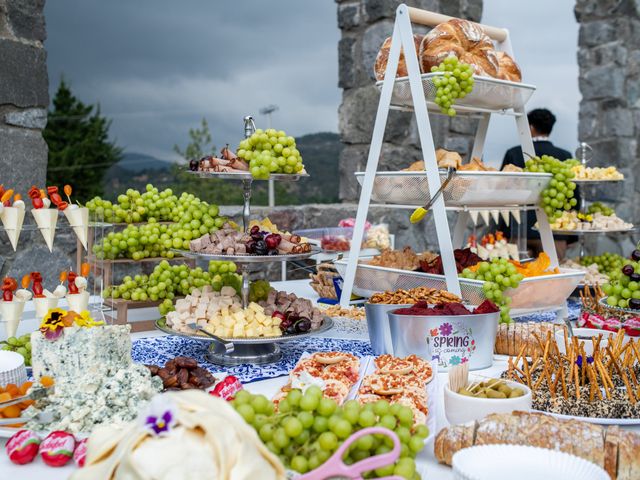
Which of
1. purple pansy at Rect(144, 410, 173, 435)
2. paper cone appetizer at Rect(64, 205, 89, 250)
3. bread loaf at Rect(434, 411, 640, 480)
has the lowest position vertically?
bread loaf at Rect(434, 411, 640, 480)

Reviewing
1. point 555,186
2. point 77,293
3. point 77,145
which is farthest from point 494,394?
point 77,145

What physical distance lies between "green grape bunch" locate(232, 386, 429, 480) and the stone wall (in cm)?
247

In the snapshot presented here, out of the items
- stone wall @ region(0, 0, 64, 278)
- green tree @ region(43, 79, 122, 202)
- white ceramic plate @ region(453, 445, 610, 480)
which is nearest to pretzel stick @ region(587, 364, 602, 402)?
white ceramic plate @ region(453, 445, 610, 480)

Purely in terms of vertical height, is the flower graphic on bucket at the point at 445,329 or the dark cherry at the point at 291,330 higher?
the flower graphic on bucket at the point at 445,329

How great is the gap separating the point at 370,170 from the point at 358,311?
0.52m

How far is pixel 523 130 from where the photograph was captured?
270 centimetres

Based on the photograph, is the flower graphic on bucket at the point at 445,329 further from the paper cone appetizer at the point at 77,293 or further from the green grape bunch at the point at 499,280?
the paper cone appetizer at the point at 77,293

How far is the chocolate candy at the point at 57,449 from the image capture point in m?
1.21

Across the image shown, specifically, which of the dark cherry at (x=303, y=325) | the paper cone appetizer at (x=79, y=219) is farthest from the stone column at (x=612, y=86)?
the paper cone appetizer at (x=79, y=219)

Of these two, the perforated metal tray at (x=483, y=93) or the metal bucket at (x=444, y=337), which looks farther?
the perforated metal tray at (x=483, y=93)

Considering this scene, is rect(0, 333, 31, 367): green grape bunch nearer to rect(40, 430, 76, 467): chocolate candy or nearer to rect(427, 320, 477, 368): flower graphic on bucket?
rect(40, 430, 76, 467): chocolate candy

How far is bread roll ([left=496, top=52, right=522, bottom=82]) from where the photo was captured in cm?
259

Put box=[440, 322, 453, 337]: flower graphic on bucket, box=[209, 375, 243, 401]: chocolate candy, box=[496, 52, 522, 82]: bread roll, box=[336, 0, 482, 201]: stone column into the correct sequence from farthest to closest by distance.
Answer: box=[336, 0, 482, 201]: stone column, box=[496, 52, 522, 82]: bread roll, box=[440, 322, 453, 337]: flower graphic on bucket, box=[209, 375, 243, 401]: chocolate candy

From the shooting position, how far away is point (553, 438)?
115 centimetres
